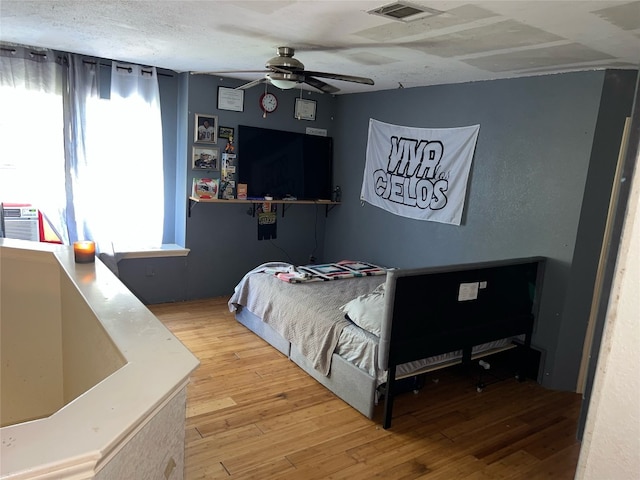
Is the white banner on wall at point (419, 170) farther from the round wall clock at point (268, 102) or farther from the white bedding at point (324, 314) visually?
the round wall clock at point (268, 102)

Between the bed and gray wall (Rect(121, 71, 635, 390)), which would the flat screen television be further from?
the bed

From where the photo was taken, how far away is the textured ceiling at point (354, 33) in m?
2.06

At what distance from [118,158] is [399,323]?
10.1 feet

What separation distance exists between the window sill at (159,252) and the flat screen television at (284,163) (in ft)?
2.99

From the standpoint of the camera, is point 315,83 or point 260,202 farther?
point 260,202

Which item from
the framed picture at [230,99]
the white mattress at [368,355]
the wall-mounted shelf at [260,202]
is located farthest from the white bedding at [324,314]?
the framed picture at [230,99]

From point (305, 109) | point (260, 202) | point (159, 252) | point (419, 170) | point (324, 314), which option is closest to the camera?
point (324, 314)

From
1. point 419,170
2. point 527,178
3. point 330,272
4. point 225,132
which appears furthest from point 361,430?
point 225,132

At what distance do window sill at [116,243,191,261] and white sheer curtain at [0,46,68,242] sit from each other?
53 cm

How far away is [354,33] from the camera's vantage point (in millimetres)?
2521

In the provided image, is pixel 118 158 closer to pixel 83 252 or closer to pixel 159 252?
pixel 159 252

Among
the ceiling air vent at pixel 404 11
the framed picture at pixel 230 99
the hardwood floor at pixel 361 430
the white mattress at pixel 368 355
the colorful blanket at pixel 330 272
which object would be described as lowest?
the hardwood floor at pixel 361 430

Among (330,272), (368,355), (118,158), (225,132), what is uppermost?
(225,132)

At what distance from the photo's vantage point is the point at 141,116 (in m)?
4.18
